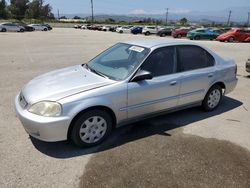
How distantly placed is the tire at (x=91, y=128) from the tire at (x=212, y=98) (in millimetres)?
2338

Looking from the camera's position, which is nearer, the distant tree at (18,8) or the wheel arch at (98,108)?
the wheel arch at (98,108)

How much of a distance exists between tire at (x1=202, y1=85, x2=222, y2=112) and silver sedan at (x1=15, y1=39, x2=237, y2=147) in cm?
2

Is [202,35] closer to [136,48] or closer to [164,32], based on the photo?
[164,32]

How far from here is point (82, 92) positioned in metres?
3.66

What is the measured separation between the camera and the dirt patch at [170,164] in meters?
3.16

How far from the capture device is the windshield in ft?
13.7

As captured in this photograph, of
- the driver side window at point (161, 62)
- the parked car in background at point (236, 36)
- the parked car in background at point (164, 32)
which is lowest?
the parked car in background at point (164, 32)

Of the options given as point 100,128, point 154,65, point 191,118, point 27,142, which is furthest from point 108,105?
point 191,118

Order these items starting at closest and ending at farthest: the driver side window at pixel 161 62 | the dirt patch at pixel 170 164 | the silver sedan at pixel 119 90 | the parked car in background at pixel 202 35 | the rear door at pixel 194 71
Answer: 1. the dirt patch at pixel 170 164
2. the silver sedan at pixel 119 90
3. the driver side window at pixel 161 62
4. the rear door at pixel 194 71
5. the parked car in background at pixel 202 35

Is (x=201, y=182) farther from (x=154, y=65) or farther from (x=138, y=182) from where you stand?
(x=154, y=65)

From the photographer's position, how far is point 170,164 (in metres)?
3.50

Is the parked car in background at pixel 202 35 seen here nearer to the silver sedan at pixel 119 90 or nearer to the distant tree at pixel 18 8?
the silver sedan at pixel 119 90

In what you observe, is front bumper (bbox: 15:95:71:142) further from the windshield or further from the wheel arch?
the windshield

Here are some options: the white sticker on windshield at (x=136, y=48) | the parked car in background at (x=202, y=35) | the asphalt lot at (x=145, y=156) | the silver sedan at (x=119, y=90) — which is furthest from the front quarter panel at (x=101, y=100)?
the parked car in background at (x=202, y=35)
